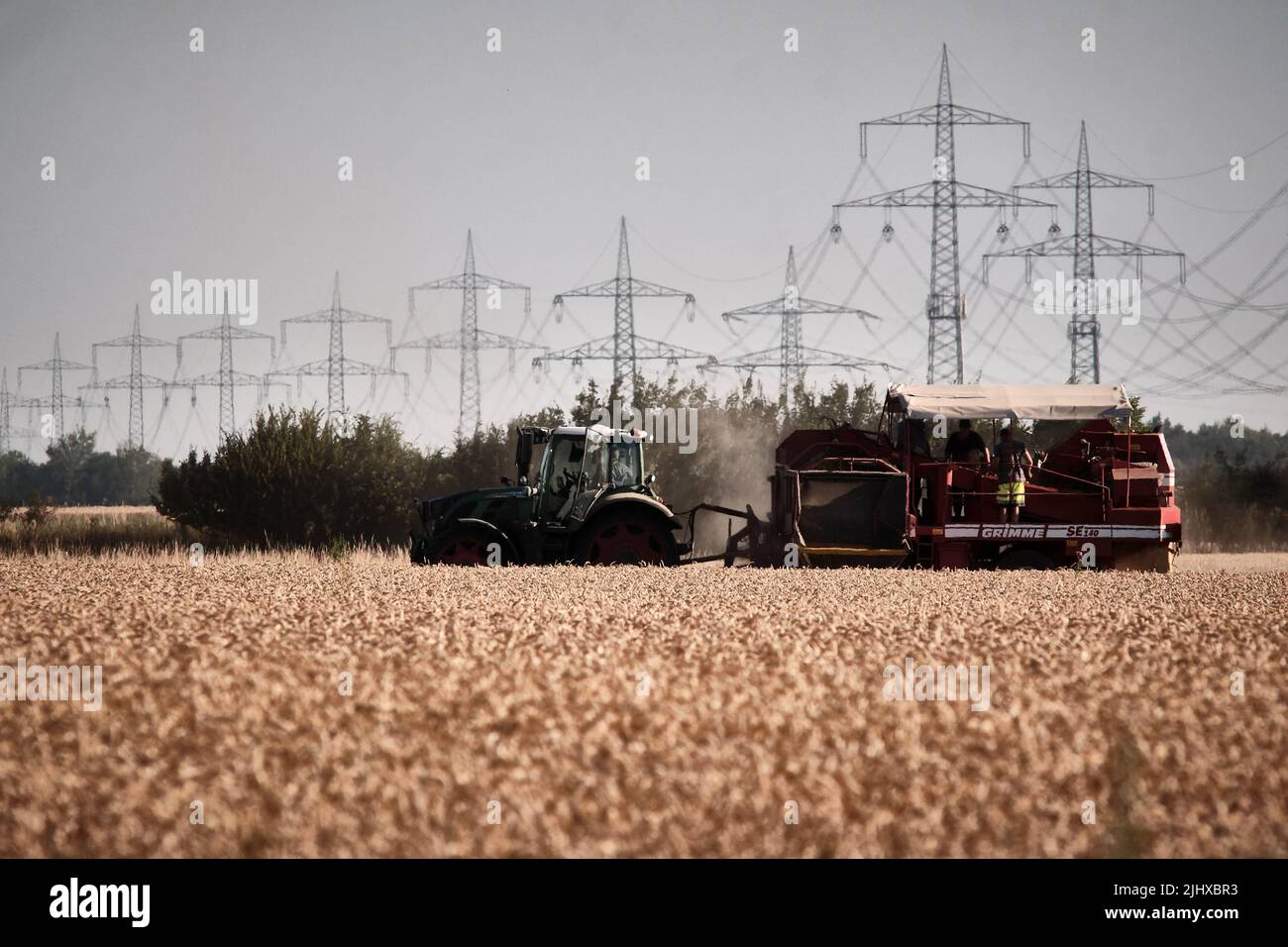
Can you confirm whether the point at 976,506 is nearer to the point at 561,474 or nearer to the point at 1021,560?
the point at 1021,560

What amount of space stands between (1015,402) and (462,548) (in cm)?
844

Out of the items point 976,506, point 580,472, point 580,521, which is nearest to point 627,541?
point 580,521

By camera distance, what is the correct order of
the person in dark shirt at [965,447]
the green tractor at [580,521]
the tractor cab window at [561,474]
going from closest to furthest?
the green tractor at [580,521]
the tractor cab window at [561,474]
the person in dark shirt at [965,447]

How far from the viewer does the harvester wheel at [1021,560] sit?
17.7 meters

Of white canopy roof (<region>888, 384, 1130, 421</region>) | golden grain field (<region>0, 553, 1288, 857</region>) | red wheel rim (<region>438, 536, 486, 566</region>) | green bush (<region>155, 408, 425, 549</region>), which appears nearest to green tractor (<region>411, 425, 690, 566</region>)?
red wheel rim (<region>438, 536, 486, 566</region>)

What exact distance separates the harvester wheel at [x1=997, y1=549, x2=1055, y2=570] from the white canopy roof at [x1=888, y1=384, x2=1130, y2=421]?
6.60 feet

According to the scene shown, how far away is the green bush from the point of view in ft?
96.1

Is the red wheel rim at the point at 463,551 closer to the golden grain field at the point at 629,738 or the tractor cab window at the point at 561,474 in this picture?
the tractor cab window at the point at 561,474

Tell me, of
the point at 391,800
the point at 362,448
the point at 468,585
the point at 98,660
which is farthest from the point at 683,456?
the point at 391,800

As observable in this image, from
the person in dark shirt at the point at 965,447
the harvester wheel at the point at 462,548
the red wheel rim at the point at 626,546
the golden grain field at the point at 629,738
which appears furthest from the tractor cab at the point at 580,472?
the golden grain field at the point at 629,738

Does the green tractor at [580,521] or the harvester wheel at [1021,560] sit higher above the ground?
the green tractor at [580,521]

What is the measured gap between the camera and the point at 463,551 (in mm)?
17172

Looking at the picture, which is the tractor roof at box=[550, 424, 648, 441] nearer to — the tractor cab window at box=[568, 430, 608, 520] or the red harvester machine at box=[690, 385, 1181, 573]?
the tractor cab window at box=[568, 430, 608, 520]
